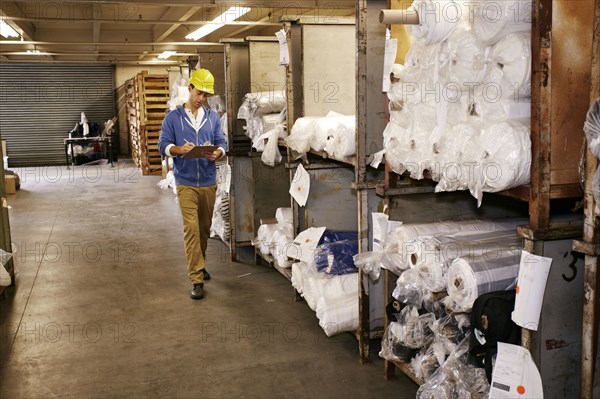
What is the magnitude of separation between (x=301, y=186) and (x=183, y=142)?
4.27ft

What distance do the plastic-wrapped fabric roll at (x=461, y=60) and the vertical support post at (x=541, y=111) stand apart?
0.26 metres

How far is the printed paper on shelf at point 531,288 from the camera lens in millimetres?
2271

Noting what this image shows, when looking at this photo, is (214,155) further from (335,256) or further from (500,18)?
(500,18)

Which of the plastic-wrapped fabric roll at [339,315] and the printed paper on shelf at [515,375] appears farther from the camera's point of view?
the plastic-wrapped fabric roll at [339,315]

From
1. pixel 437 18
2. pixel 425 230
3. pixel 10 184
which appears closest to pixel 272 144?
pixel 425 230

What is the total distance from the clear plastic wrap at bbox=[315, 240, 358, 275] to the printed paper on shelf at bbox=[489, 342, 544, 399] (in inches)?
74.7

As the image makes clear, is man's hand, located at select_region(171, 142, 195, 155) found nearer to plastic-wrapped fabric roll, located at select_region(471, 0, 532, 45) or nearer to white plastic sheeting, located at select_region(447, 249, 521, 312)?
white plastic sheeting, located at select_region(447, 249, 521, 312)

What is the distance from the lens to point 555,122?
7.21ft

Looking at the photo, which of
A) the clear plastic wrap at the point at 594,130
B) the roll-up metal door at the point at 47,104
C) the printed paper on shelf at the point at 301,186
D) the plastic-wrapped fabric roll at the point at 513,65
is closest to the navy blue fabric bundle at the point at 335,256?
the printed paper on shelf at the point at 301,186

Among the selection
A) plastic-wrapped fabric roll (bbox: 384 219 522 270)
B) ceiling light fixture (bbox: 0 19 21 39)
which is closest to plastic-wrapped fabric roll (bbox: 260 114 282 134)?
plastic-wrapped fabric roll (bbox: 384 219 522 270)

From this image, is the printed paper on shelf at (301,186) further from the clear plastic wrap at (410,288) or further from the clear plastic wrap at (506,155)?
the clear plastic wrap at (506,155)

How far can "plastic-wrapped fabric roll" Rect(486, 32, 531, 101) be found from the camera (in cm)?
222

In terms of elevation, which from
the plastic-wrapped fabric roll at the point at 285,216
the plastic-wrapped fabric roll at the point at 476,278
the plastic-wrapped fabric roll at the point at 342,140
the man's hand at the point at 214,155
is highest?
the plastic-wrapped fabric roll at the point at 342,140

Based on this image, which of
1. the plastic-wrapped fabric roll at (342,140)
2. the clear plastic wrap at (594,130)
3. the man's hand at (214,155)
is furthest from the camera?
the man's hand at (214,155)
